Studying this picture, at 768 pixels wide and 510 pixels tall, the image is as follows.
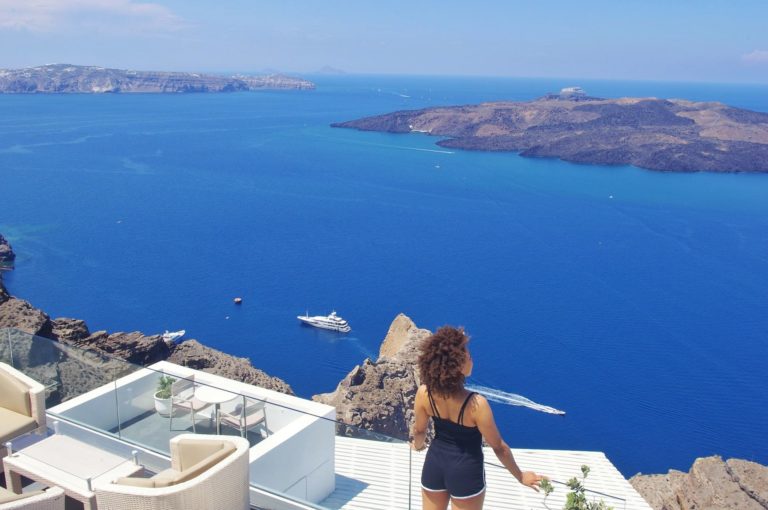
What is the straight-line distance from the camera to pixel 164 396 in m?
5.23

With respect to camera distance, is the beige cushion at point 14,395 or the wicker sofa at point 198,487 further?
the beige cushion at point 14,395

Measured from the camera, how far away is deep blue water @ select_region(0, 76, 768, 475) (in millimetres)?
28500

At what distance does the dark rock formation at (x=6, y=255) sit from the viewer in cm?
3952

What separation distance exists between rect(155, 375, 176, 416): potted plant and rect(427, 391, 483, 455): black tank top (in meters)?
2.71

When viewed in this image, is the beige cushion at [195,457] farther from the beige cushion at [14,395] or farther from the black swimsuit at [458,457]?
the beige cushion at [14,395]

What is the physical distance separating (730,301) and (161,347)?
118 feet

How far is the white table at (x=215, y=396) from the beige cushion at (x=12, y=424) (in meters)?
1.19

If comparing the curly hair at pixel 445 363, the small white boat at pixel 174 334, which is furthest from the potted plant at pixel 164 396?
the small white boat at pixel 174 334

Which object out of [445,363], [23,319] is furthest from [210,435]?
[23,319]

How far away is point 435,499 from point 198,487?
49.4 inches

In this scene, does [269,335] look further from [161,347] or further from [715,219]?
[715,219]

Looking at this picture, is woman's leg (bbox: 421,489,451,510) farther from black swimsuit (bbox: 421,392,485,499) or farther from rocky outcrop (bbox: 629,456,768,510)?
rocky outcrop (bbox: 629,456,768,510)

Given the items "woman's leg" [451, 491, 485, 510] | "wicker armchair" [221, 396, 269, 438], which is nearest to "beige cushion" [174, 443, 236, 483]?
"wicker armchair" [221, 396, 269, 438]

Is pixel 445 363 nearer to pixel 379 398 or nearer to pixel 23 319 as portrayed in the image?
pixel 23 319
